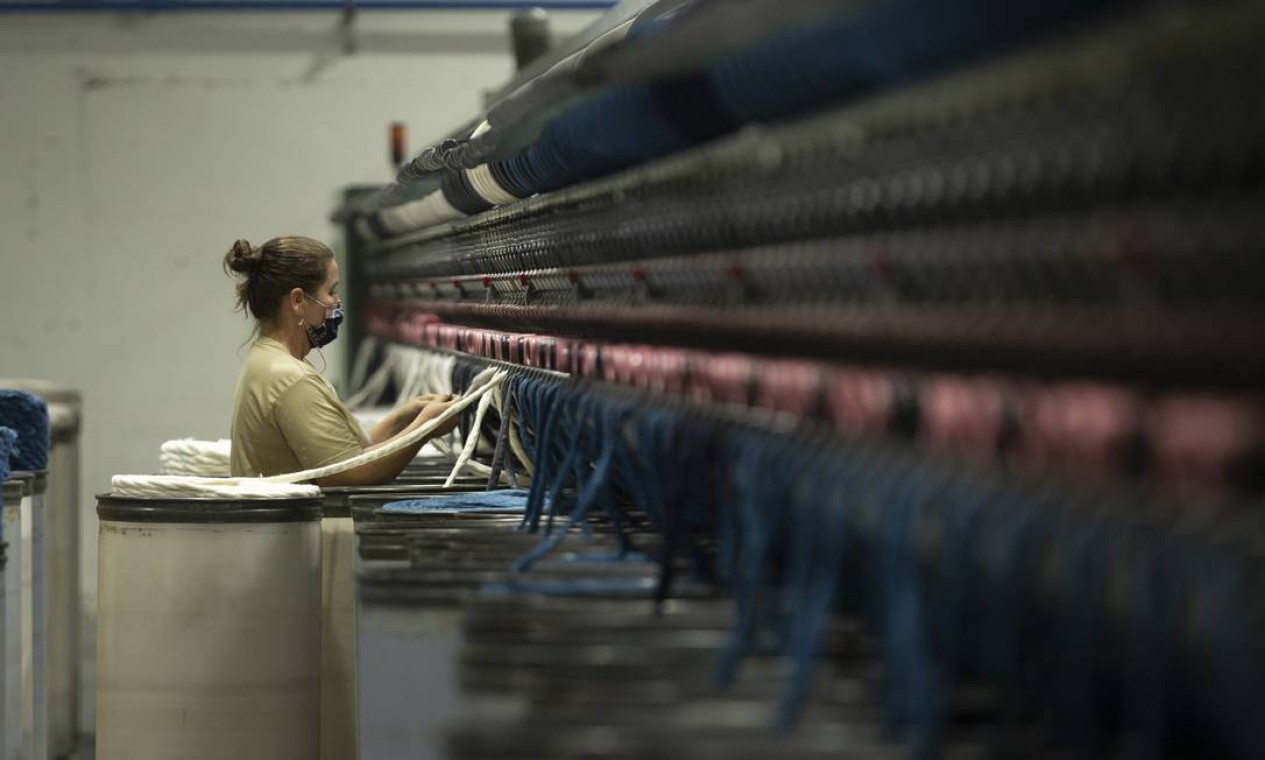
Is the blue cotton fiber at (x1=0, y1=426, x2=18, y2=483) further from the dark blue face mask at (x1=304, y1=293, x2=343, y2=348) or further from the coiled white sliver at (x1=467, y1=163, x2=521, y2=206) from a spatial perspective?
the coiled white sliver at (x1=467, y1=163, x2=521, y2=206)

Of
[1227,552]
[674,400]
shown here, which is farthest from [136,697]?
[1227,552]

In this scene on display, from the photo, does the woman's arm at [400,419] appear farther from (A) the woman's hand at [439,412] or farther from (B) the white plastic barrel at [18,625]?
(B) the white plastic barrel at [18,625]

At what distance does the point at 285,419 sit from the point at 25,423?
864 mm

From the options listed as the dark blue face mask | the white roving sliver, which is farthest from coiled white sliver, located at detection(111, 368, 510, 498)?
the dark blue face mask

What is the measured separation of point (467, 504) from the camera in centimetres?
315

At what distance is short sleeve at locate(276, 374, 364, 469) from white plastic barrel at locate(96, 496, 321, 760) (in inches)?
12.3

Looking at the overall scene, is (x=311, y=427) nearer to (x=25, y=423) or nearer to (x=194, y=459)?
(x=194, y=459)

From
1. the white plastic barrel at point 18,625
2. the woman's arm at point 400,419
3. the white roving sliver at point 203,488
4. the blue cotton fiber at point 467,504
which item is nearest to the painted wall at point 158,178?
the white plastic barrel at point 18,625

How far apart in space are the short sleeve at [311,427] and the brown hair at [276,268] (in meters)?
0.24

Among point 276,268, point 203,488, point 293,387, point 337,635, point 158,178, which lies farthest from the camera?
point 158,178

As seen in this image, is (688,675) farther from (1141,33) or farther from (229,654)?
(229,654)

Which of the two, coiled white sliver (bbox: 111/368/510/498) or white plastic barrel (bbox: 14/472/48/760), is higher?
coiled white sliver (bbox: 111/368/510/498)

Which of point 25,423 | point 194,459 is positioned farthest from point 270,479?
point 25,423

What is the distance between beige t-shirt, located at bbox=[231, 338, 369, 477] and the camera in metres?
4.06
